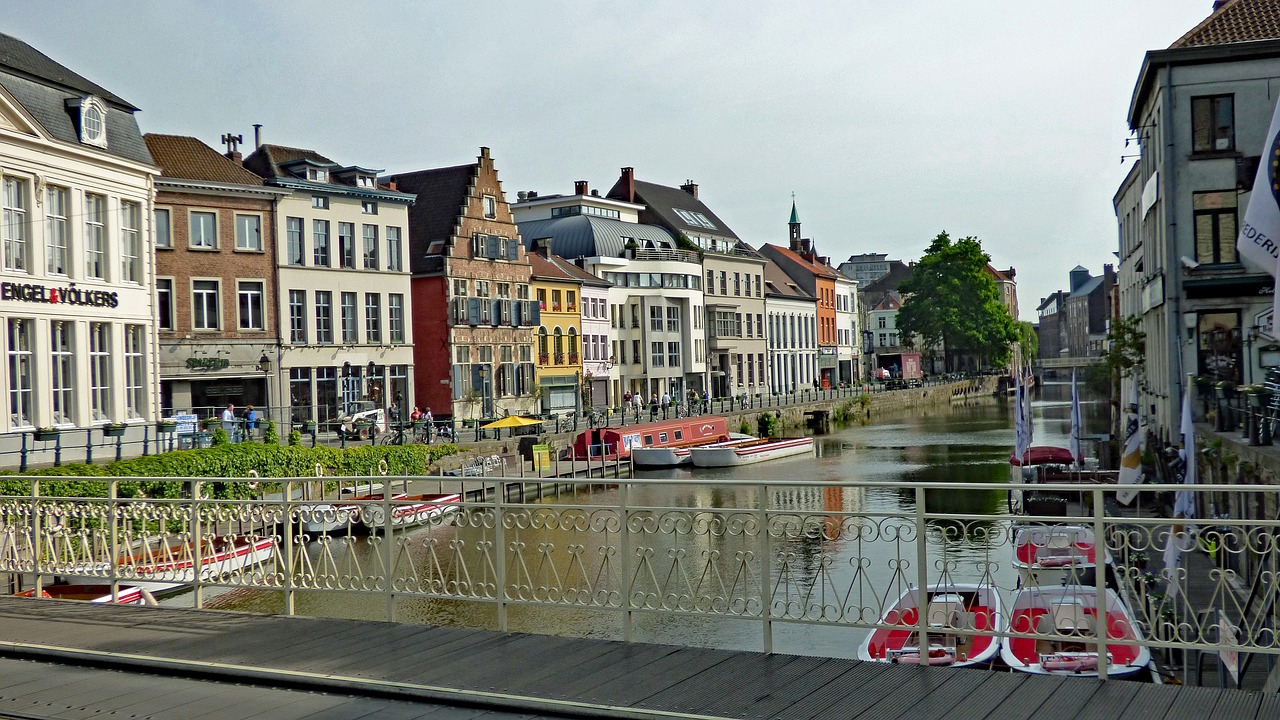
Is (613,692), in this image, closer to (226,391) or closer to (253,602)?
(253,602)

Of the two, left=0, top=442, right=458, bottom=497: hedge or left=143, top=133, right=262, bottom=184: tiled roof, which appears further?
left=143, top=133, right=262, bottom=184: tiled roof

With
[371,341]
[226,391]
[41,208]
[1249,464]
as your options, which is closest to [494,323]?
[371,341]

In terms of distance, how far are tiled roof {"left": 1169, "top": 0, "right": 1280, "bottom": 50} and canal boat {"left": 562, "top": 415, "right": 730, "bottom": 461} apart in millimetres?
24321

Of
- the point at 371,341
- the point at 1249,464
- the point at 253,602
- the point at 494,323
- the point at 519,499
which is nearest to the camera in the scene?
the point at 1249,464

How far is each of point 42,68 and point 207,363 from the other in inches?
568

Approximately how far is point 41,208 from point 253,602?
37.4ft

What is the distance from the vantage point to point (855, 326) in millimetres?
102125

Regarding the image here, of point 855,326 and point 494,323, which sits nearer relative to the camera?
point 494,323

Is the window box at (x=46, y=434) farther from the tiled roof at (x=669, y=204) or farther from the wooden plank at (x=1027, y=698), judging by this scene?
the tiled roof at (x=669, y=204)

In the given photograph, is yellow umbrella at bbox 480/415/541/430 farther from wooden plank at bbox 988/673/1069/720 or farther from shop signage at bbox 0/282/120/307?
wooden plank at bbox 988/673/1069/720

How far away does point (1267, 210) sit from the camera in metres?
6.83

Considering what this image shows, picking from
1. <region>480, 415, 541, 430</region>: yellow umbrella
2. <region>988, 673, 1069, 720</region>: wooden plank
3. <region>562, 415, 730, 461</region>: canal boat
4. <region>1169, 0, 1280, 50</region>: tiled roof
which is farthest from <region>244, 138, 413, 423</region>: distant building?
<region>988, 673, 1069, 720</region>: wooden plank

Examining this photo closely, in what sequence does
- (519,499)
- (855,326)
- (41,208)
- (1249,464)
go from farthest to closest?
1. (855,326)
2. (519,499)
3. (41,208)
4. (1249,464)

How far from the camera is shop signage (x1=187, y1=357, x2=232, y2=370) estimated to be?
3888 centimetres
